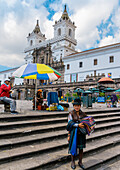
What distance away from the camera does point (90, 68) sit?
31969mm

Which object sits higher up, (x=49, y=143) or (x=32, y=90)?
(x=32, y=90)

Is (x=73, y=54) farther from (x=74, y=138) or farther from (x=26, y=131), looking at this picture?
(x=74, y=138)

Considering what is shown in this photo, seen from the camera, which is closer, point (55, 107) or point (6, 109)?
point (6, 109)

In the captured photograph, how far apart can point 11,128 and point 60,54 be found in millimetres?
38933

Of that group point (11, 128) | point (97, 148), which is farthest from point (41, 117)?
point (97, 148)

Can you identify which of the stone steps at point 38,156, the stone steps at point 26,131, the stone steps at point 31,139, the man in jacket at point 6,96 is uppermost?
the man in jacket at point 6,96

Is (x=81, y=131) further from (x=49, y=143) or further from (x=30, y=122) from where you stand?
(x=30, y=122)

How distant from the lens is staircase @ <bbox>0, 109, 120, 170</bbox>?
3009mm

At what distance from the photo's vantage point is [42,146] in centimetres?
359

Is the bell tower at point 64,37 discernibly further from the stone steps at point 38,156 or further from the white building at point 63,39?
the stone steps at point 38,156

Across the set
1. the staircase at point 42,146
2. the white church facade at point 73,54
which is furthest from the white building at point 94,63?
the staircase at point 42,146

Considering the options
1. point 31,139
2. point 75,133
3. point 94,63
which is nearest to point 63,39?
point 94,63

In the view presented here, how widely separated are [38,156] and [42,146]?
325 millimetres

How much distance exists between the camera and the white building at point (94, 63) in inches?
1111
